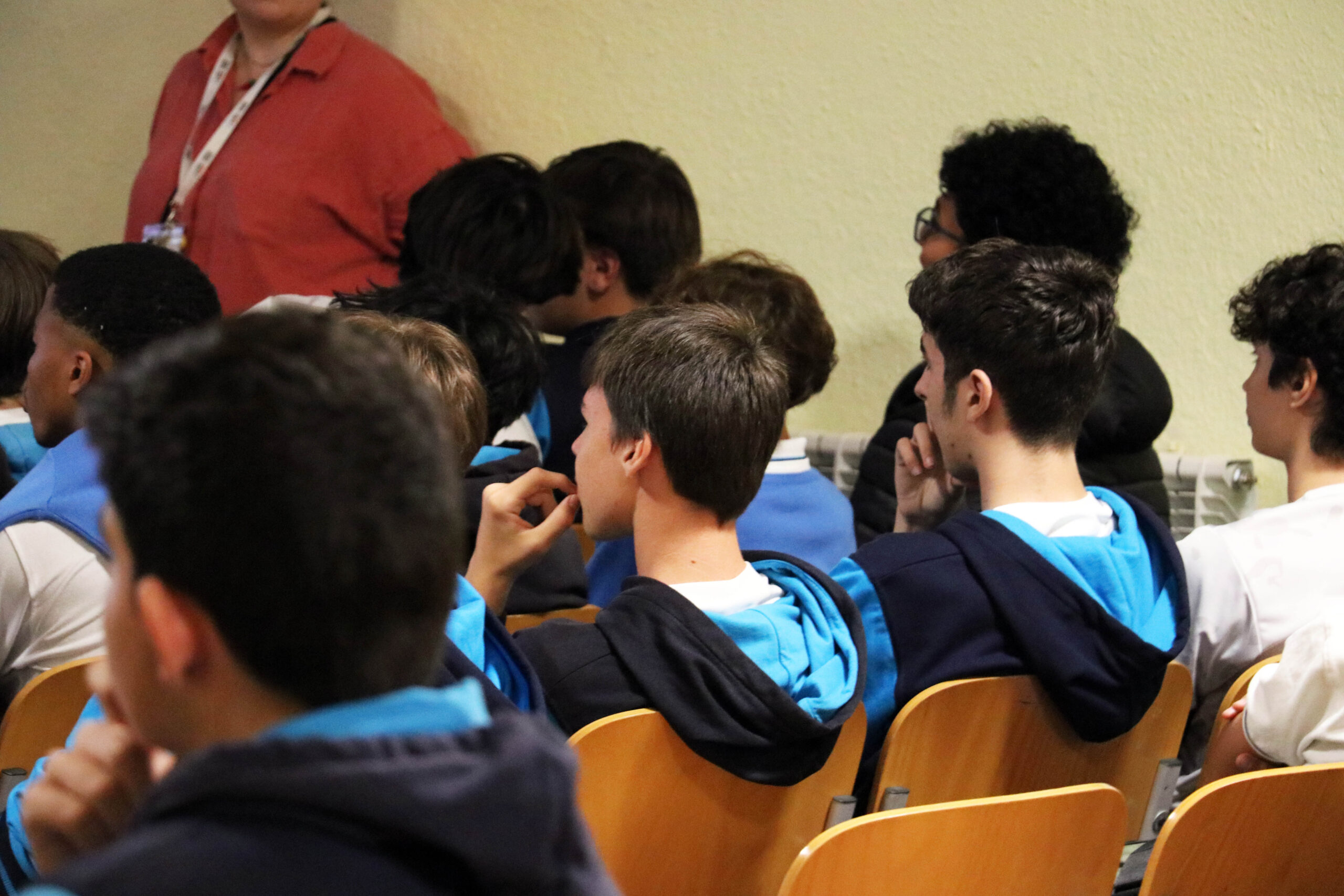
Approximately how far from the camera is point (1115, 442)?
252cm

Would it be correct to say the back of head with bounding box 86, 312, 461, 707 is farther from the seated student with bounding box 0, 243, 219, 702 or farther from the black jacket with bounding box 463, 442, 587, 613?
the black jacket with bounding box 463, 442, 587, 613

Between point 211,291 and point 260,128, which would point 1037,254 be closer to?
point 211,291

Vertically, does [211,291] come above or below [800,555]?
above

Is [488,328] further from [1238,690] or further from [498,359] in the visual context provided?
[1238,690]

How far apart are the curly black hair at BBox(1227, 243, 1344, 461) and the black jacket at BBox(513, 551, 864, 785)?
89 cm

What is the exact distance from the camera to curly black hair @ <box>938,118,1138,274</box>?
258cm

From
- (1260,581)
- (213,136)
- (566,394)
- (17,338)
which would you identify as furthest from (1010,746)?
(213,136)

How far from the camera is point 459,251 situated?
2756 mm

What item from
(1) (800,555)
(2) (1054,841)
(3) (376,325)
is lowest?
(1) (800,555)

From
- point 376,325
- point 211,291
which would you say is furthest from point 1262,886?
point 211,291

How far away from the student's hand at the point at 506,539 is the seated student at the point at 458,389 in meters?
0.07

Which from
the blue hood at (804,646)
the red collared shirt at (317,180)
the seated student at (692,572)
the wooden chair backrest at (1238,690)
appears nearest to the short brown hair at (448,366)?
the seated student at (692,572)

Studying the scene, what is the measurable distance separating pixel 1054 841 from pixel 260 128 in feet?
9.74

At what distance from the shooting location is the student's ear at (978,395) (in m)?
1.83
